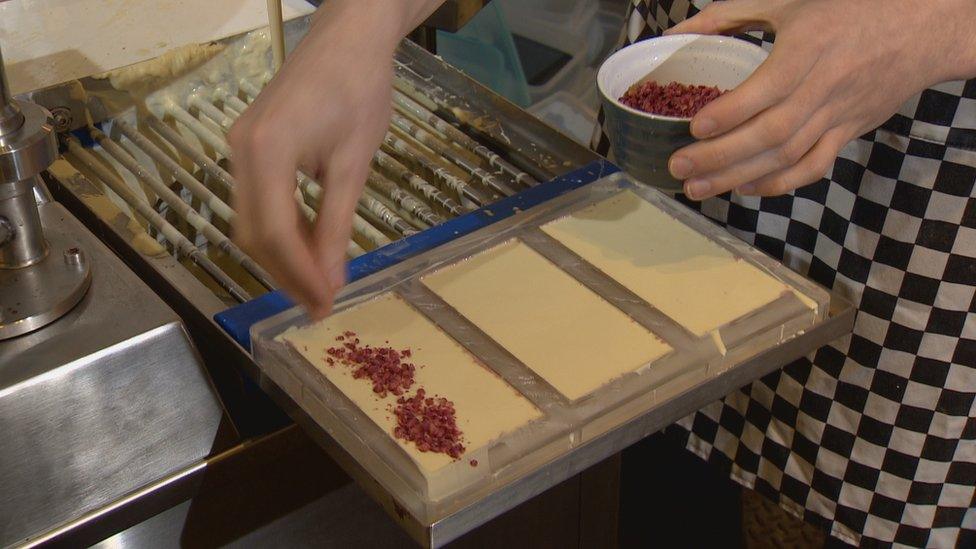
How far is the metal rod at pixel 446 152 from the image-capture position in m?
1.25

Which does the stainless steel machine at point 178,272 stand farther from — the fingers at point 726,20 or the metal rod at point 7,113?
the fingers at point 726,20

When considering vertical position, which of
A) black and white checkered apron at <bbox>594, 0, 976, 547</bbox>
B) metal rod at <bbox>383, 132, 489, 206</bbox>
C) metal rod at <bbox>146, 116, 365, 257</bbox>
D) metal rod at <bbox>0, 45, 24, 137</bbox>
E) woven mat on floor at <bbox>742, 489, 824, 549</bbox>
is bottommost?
woven mat on floor at <bbox>742, 489, 824, 549</bbox>

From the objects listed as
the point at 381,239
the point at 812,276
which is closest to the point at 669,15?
the point at 812,276

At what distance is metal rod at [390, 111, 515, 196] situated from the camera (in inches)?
49.4

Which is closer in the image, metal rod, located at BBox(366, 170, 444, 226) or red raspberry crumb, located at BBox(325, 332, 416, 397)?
red raspberry crumb, located at BBox(325, 332, 416, 397)

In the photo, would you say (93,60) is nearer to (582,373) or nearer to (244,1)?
(244,1)

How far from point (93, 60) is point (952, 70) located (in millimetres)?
943

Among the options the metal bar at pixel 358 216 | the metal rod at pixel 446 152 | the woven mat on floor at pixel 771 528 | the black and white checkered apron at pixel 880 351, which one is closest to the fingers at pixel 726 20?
the black and white checkered apron at pixel 880 351

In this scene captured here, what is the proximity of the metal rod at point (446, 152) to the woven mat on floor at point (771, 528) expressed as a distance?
668 millimetres

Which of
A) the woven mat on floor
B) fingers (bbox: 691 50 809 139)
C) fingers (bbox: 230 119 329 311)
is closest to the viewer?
fingers (bbox: 230 119 329 311)

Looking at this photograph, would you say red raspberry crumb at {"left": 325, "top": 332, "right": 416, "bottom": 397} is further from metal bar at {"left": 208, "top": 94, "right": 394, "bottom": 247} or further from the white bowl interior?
the white bowl interior

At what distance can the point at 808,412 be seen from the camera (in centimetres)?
138

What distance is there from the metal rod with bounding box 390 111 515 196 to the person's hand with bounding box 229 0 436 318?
32cm

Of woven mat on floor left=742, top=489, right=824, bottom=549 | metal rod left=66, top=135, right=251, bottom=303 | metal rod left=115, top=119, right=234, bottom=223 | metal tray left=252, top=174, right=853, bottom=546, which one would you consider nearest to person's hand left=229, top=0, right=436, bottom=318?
metal tray left=252, top=174, right=853, bottom=546
